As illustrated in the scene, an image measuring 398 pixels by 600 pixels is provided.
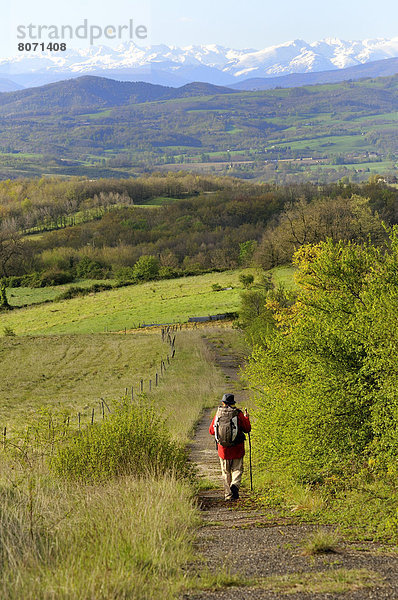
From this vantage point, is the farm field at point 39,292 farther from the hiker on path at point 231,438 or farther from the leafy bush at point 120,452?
the hiker on path at point 231,438

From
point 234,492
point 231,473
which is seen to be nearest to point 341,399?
point 231,473

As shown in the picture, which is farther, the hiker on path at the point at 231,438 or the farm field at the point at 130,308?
the farm field at the point at 130,308

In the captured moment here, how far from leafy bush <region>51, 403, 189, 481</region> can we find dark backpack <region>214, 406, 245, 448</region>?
100 centimetres

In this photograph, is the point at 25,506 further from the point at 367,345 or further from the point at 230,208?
the point at 230,208

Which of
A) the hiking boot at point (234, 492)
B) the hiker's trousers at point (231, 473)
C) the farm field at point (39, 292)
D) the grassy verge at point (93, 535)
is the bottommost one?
the farm field at point (39, 292)

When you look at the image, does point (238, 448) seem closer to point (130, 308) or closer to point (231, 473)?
point (231, 473)

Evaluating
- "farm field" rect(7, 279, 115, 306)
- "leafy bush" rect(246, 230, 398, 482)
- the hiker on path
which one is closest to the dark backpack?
the hiker on path

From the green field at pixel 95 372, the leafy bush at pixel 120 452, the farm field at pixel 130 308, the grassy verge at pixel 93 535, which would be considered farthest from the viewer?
the farm field at pixel 130 308

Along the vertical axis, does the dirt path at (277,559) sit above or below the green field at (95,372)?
above

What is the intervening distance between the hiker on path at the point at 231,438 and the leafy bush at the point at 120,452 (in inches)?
34.3

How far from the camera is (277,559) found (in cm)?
779

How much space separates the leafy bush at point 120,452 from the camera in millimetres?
11648

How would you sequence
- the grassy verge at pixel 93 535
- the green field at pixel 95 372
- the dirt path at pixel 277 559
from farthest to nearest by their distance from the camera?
the green field at pixel 95 372, the dirt path at pixel 277 559, the grassy verge at pixel 93 535

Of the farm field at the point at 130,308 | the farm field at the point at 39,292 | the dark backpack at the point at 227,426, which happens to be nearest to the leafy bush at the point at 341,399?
the dark backpack at the point at 227,426
